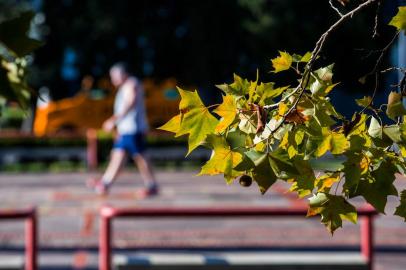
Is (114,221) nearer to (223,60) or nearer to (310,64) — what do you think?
(310,64)

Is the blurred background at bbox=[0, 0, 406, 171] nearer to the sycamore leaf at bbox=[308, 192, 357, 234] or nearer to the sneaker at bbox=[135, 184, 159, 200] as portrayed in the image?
the sneaker at bbox=[135, 184, 159, 200]

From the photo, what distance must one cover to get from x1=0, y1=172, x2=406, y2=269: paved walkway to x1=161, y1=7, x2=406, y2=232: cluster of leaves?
230 inches

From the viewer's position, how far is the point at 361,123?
172cm

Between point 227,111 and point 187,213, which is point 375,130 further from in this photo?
point 187,213

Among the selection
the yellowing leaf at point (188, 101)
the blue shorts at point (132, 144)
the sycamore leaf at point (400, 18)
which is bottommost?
the yellowing leaf at point (188, 101)

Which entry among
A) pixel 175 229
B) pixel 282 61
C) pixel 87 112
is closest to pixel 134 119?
pixel 175 229

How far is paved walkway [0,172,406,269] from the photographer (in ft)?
27.3

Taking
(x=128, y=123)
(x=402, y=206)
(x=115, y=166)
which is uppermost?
(x=128, y=123)

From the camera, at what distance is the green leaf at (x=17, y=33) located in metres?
1.36

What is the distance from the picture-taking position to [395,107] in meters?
1.66

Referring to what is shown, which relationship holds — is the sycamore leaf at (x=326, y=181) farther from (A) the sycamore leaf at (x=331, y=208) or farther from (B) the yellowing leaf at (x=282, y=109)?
(B) the yellowing leaf at (x=282, y=109)

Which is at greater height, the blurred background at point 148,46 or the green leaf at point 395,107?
the blurred background at point 148,46

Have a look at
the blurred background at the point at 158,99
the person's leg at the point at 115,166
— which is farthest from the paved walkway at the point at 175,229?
the person's leg at the point at 115,166

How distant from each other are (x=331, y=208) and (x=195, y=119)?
38cm
